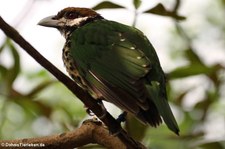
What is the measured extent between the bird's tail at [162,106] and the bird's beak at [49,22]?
1.08m

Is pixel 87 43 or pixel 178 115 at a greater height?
pixel 87 43

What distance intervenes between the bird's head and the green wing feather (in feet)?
0.79

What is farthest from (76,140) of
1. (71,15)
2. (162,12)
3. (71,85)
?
(71,15)

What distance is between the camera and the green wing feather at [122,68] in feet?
11.3

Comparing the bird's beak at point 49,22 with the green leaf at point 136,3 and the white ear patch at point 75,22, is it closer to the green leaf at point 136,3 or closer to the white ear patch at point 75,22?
the white ear patch at point 75,22

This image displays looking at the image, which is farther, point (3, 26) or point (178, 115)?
point (178, 115)

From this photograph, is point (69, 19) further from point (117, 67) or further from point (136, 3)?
point (117, 67)

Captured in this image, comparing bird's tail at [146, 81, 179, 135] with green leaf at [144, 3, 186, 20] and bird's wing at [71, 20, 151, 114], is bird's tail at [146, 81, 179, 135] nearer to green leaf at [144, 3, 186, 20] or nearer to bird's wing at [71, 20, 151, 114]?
bird's wing at [71, 20, 151, 114]

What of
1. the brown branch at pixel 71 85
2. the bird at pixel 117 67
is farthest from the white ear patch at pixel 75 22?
the brown branch at pixel 71 85

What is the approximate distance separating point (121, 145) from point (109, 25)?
43.0 inches

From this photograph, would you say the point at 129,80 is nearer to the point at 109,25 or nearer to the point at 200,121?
the point at 109,25

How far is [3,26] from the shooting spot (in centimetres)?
289

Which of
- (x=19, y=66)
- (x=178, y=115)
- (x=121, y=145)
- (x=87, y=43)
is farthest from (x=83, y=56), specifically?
(x=178, y=115)

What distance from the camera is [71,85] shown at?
3.04 meters
